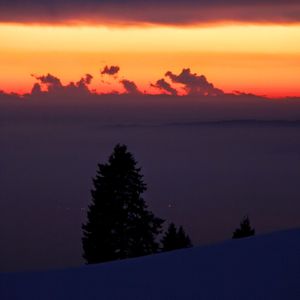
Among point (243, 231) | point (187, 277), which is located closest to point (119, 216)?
point (243, 231)

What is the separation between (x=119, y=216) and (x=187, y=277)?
54.9 feet

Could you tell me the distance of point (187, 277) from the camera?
498 inches

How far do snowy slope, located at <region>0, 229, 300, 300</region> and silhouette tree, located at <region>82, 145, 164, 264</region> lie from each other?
15.0 meters

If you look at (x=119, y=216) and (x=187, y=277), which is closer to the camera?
(x=187, y=277)

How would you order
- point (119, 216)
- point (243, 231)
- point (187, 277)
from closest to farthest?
point (187, 277)
point (119, 216)
point (243, 231)

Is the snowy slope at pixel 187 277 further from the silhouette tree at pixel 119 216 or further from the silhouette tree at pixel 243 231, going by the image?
the silhouette tree at pixel 243 231

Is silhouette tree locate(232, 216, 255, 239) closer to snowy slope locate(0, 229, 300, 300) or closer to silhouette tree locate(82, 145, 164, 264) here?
silhouette tree locate(82, 145, 164, 264)

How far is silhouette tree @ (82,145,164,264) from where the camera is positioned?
29359 mm

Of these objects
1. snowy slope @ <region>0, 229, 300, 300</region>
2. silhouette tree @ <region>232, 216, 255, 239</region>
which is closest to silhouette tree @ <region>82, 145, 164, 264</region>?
silhouette tree @ <region>232, 216, 255, 239</region>

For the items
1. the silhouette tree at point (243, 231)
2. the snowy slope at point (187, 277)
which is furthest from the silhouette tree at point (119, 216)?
the snowy slope at point (187, 277)

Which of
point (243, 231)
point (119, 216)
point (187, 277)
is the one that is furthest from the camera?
point (243, 231)

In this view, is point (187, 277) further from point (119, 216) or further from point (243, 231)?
point (243, 231)

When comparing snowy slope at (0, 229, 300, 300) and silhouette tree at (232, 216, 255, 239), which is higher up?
snowy slope at (0, 229, 300, 300)

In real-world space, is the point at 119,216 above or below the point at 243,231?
above
